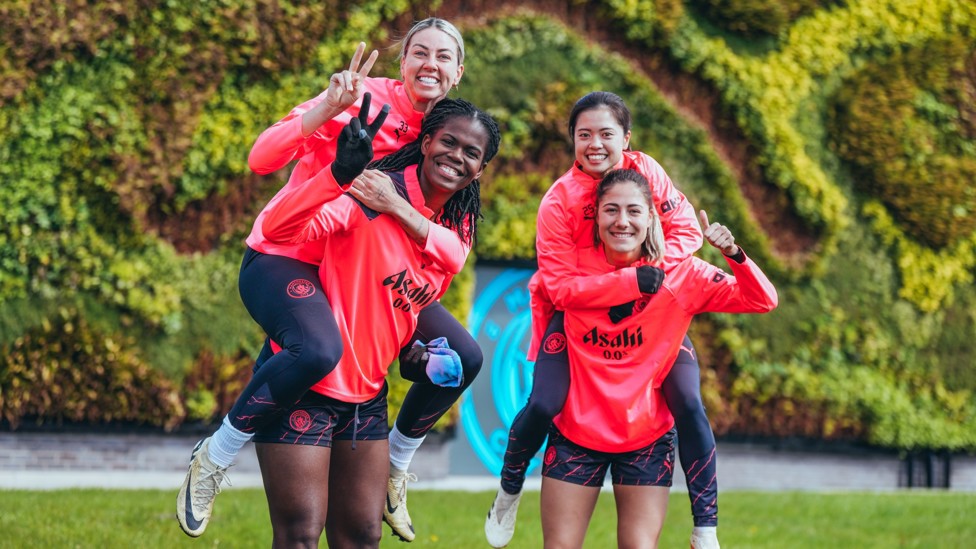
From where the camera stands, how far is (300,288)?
411 centimetres

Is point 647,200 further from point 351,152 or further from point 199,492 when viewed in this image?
point 199,492

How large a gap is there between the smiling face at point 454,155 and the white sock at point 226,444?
1.13 m

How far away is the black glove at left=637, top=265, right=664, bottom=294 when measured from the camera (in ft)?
14.5

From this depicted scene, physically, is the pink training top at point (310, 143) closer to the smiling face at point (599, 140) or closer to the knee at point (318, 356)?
the knee at point (318, 356)

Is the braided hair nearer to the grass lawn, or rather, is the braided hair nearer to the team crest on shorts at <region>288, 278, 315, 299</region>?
the team crest on shorts at <region>288, 278, 315, 299</region>

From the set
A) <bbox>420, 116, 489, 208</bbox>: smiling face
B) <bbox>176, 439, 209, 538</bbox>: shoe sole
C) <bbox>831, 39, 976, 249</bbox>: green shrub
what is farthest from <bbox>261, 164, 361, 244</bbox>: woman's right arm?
<bbox>831, 39, 976, 249</bbox>: green shrub

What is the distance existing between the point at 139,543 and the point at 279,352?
3046 millimetres

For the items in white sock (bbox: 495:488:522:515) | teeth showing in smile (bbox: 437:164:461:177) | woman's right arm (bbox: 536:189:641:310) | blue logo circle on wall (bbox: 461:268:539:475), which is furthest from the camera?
blue logo circle on wall (bbox: 461:268:539:475)

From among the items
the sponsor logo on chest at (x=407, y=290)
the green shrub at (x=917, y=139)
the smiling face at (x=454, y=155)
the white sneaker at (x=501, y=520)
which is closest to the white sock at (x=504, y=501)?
the white sneaker at (x=501, y=520)

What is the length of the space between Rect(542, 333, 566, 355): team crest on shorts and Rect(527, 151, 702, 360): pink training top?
13 cm

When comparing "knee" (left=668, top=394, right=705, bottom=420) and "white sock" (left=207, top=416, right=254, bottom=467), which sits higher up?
"knee" (left=668, top=394, right=705, bottom=420)

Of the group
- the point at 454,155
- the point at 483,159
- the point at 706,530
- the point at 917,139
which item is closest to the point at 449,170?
the point at 454,155

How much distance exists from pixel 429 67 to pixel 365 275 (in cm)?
105

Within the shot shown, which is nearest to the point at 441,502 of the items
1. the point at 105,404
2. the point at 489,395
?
the point at 489,395
